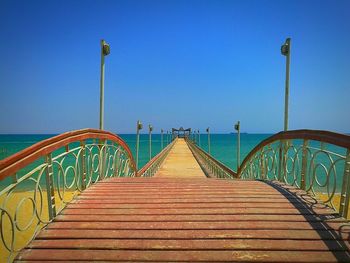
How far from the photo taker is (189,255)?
2707mm

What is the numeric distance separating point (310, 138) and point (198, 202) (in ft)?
6.06

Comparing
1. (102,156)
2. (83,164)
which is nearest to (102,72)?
(102,156)

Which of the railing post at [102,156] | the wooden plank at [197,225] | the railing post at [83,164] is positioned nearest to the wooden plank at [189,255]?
the wooden plank at [197,225]

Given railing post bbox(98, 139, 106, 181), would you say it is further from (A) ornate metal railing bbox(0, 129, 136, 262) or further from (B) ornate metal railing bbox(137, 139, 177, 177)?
(B) ornate metal railing bbox(137, 139, 177, 177)

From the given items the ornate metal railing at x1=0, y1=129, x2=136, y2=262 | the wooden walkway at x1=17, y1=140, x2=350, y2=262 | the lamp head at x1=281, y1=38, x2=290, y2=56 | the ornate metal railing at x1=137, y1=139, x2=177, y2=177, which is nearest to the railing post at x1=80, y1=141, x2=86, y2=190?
the ornate metal railing at x1=0, y1=129, x2=136, y2=262

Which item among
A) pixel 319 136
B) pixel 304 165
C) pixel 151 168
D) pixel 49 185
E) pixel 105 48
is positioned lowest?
pixel 151 168

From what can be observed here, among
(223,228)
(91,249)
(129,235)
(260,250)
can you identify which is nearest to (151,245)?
(129,235)

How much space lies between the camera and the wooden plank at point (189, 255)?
2646mm

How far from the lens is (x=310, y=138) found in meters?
4.36

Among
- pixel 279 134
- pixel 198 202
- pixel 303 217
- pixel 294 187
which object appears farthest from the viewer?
pixel 279 134

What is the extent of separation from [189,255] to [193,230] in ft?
1.54

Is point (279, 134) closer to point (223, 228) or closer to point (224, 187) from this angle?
point (224, 187)

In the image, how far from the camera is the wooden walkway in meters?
2.72

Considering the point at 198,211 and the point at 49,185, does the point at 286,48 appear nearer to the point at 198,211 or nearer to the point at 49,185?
the point at 198,211
